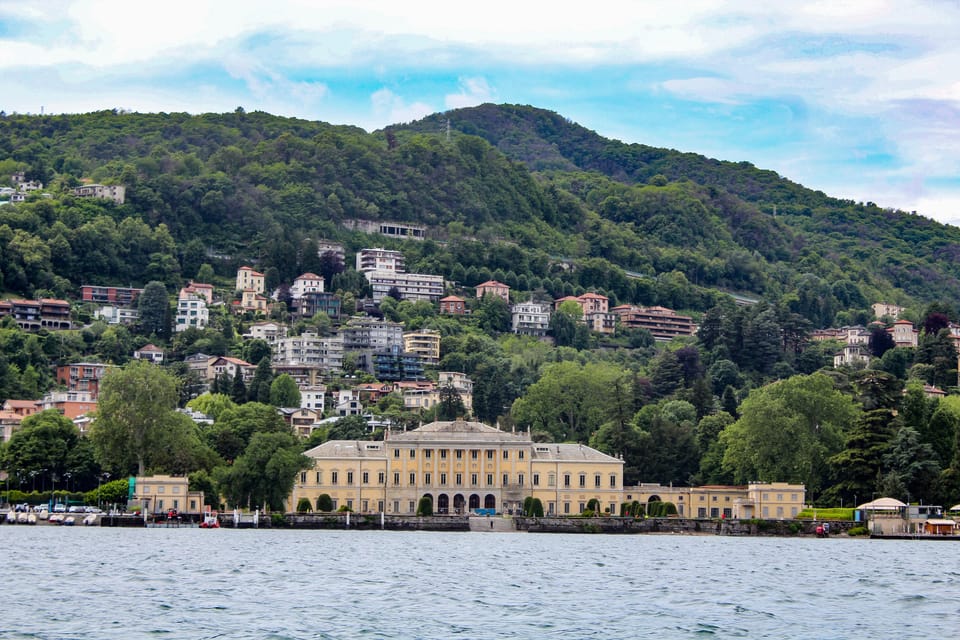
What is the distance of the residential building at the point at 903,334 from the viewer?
19270cm

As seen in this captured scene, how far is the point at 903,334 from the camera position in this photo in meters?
194

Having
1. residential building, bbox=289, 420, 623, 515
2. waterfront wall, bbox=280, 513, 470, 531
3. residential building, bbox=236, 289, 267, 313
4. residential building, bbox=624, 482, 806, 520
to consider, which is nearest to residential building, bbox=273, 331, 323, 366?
residential building, bbox=236, 289, 267, 313

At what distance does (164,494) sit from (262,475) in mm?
8860

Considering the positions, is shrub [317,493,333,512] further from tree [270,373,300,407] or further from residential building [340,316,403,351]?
residential building [340,316,403,351]

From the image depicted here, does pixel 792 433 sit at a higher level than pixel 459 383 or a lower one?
lower

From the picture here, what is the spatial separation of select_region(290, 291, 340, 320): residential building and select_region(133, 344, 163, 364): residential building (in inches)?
946

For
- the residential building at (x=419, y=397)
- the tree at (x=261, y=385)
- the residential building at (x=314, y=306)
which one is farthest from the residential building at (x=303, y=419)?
the residential building at (x=314, y=306)

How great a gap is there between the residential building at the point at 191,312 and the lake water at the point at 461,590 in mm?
104861

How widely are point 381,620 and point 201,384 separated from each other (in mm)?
119592

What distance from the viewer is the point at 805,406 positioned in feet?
380

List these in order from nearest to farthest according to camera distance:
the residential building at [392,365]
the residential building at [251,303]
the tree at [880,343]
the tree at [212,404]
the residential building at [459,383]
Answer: the tree at [212,404] → the residential building at [459,383] → the residential building at [392,365] → the tree at [880,343] → the residential building at [251,303]

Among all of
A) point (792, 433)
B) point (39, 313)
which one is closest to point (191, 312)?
point (39, 313)

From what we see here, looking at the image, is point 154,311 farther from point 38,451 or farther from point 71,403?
point 38,451

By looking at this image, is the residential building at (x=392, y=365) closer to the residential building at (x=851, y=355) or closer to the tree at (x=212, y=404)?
the tree at (x=212, y=404)
